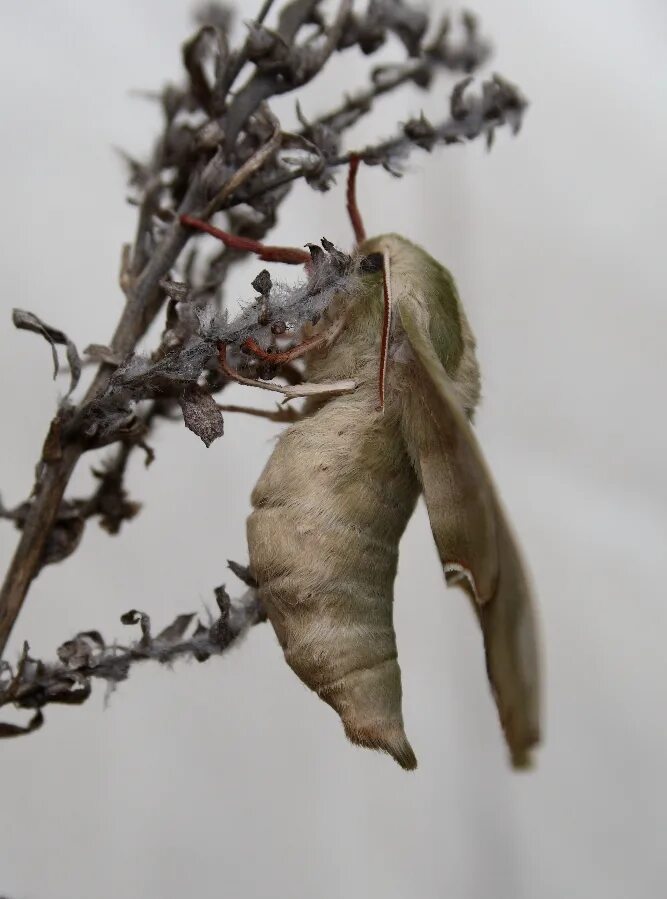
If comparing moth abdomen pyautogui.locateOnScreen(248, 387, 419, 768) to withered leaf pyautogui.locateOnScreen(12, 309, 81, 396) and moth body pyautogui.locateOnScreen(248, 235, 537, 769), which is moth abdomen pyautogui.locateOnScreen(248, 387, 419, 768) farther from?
withered leaf pyautogui.locateOnScreen(12, 309, 81, 396)

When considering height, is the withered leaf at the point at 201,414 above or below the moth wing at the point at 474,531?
above

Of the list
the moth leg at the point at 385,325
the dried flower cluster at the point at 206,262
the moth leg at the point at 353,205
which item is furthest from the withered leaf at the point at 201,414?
the moth leg at the point at 353,205

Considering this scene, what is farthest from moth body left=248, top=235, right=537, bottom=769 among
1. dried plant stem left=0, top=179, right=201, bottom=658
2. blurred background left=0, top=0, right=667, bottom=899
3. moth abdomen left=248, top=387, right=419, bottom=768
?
blurred background left=0, top=0, right=667, bottom=899

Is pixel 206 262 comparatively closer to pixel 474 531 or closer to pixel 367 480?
pixel 367 480

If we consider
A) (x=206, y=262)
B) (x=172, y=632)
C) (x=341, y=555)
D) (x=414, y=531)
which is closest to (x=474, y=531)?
(x=341, y=555)

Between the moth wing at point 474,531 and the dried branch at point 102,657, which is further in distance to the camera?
the dried branch at point 102,657

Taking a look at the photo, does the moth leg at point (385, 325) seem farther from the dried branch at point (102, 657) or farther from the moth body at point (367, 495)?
the dried branch at point (102, 657)

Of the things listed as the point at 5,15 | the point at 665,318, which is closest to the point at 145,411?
the point at 5,15

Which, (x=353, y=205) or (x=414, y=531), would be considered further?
(x=414, y=531)
